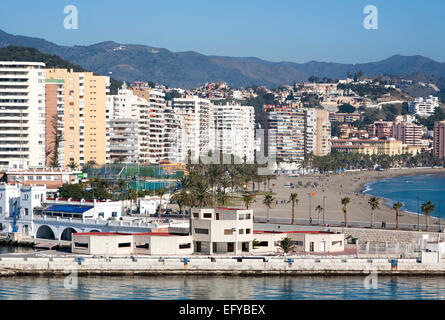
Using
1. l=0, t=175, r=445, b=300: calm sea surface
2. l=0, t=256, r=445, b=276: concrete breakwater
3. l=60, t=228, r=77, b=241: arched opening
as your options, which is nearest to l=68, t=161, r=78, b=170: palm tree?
l=60, t=228, r=77, b=241: arched opening

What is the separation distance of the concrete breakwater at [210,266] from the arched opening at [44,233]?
16169 mm

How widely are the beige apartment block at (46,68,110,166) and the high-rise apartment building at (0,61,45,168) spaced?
8.22 m

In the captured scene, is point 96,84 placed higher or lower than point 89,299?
higher

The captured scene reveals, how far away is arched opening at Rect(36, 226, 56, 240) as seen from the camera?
242 ft

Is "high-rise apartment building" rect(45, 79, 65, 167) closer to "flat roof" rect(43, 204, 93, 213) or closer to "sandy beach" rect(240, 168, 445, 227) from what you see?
"sandy beach" rect(240, 168, 445, 227)

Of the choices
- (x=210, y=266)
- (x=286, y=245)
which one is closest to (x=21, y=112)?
(x=286, y=245)

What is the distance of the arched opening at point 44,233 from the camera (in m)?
73.9

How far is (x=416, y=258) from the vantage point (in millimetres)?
58938

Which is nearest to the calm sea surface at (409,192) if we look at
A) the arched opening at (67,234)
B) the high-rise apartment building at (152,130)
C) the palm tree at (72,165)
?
the high-rise apartment building at (152,130)

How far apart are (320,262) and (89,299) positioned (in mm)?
16968

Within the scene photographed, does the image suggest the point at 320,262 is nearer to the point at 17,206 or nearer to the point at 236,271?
the point at 236,271

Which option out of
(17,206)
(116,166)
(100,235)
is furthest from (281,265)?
(116,166)

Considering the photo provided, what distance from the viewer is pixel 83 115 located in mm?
139375
